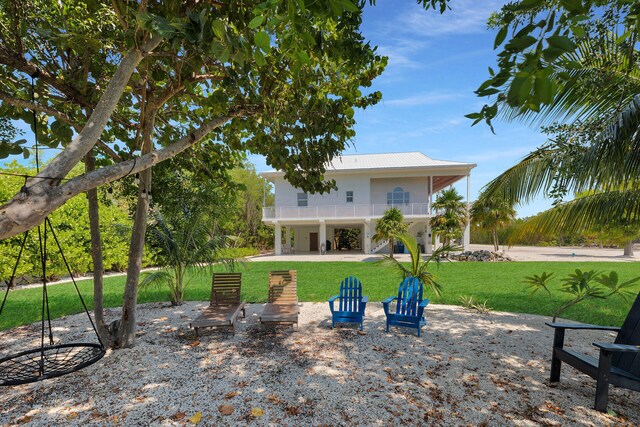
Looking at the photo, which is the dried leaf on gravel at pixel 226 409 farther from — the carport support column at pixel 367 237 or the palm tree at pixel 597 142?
the carport support column at pixel 367 237

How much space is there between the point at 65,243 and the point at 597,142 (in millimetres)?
15966

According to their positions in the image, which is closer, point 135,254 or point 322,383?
point 322,383

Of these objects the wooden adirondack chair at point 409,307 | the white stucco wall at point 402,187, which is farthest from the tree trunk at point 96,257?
the white stucco wall at point 402,187

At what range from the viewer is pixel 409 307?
5672mm

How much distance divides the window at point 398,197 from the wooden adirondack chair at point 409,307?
19786 mm

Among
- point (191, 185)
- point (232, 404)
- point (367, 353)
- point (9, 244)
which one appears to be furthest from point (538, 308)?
point (9, 244)

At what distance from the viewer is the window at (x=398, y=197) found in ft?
81.9

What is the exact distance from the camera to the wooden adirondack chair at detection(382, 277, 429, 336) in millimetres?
5429

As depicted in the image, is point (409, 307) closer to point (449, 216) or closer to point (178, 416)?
point (178, 416)

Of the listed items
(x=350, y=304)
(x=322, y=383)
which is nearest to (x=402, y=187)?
(x=350, y=304)

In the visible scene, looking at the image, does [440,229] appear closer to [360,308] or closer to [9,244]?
[360,308]

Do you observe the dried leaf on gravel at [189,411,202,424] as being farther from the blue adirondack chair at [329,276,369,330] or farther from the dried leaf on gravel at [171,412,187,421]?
the blue adirondack chair at [329,276,369,330]

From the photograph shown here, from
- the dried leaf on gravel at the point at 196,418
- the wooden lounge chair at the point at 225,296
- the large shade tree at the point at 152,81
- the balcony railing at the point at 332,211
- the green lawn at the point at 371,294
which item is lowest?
the green lawn at the point at 371,294

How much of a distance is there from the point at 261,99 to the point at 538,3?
3.86m
